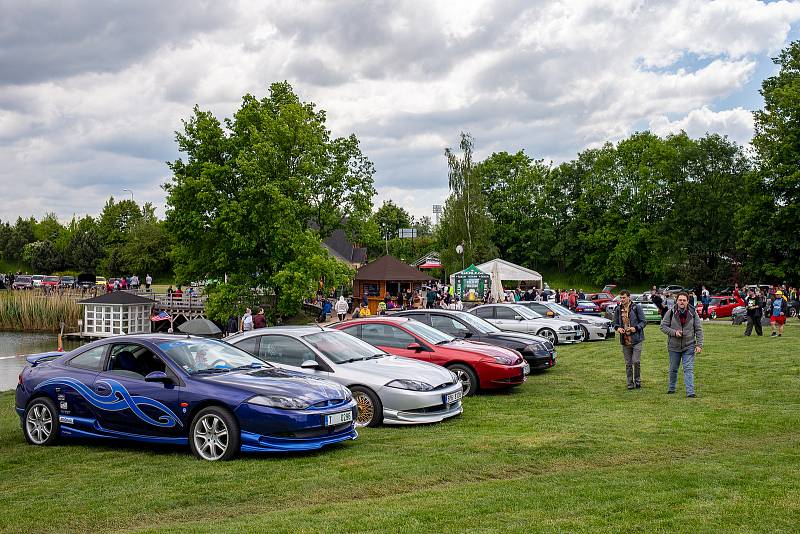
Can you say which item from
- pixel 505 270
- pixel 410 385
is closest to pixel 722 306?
pixel 505 270

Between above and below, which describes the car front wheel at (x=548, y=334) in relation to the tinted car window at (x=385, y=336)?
below

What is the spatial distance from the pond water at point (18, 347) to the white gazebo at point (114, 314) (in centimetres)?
171

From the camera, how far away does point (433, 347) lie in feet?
44.2

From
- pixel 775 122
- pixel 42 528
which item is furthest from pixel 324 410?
pixel 775 122

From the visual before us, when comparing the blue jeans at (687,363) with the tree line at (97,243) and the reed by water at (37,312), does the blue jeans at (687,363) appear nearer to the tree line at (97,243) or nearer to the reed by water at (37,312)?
the reed by water at (37,312)

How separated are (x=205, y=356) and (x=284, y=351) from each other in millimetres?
1929

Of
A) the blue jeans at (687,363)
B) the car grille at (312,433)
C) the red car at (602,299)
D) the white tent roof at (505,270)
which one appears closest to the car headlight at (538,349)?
the blue jeans at (687,363)

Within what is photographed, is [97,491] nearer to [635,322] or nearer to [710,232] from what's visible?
[635,322]

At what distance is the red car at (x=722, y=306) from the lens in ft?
132

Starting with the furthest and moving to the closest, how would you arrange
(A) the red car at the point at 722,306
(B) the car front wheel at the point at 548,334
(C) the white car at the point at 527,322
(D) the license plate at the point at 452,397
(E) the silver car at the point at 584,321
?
1. (A) the red car at the point at 722,306
2. (E) the silver car at the point at 584,321
3. (B) the car front wheel at the point at 548,334
4. (C) the white car at the point at 527,322
5. (D) the license plate at the point at 452,397

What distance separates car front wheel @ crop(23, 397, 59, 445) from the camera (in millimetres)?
9641

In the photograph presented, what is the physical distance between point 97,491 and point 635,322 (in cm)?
979

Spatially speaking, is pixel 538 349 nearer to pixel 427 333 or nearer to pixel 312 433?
pixel 427 333

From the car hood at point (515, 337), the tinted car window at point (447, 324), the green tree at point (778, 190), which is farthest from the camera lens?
the green tree at point (778, 190)
